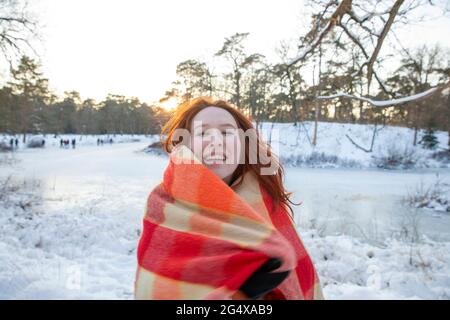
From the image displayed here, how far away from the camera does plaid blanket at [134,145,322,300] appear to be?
0.78m

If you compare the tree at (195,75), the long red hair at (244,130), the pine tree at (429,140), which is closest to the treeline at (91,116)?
the tree at (195,75)

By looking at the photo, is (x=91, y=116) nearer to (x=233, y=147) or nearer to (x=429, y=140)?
(x=429, y=140)

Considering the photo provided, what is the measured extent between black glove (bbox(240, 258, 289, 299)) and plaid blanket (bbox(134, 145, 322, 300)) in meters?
0.03

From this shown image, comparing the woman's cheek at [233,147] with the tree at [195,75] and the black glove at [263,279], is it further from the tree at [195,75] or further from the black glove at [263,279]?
the tree at [195,75]

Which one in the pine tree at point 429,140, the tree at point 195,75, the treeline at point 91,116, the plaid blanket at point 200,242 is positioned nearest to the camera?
the plaid blanket at point 200,242

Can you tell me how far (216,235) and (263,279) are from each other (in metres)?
0.20

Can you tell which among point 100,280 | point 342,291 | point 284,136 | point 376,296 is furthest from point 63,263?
point 284,136

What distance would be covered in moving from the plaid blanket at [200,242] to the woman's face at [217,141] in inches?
4.0

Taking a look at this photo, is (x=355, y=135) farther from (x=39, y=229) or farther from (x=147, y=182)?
(x=39, y=229)

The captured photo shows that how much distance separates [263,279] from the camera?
0.81 meters

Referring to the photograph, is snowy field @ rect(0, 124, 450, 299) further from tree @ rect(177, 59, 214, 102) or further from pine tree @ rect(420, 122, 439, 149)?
pine tree @ rect(420, 122, 439, 149)

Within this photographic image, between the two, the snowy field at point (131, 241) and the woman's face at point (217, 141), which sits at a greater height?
the woman's face at point (217, 141)

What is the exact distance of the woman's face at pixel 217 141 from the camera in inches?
41.6

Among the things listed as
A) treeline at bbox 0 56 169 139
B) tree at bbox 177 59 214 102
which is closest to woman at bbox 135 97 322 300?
tree at bbox 177 59 214 102
